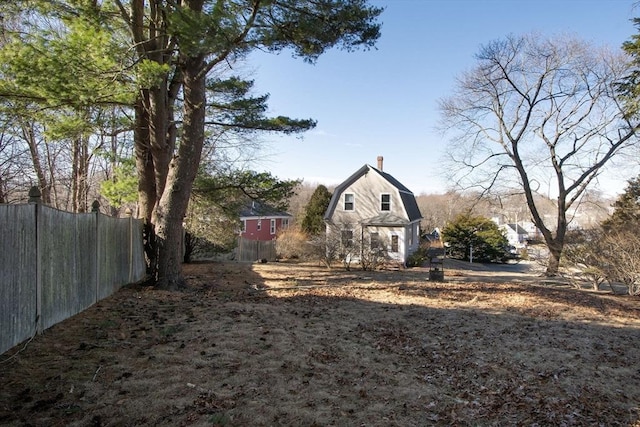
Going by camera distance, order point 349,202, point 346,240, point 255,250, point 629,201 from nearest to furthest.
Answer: point 346,240
point 629,201
point 255,250
point 349,202

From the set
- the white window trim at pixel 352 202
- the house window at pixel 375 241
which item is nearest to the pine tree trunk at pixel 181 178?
the house window at pixel 375 241

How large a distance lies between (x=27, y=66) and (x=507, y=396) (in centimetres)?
892

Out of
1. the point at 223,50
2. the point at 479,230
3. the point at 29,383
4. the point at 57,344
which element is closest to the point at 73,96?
the point at 223,50

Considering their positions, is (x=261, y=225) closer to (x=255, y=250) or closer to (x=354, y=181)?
(x=255, y=250)

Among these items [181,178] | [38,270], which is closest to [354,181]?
[181,178]

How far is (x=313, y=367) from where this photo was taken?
4.59 metres

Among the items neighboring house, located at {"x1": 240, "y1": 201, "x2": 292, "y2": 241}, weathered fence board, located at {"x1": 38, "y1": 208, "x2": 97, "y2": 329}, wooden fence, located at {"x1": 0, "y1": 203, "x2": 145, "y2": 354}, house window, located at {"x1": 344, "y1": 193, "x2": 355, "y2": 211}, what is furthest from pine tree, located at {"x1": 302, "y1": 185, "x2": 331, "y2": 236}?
weathered fence board, located at {"x1": 38, "y1": 208, "x2": 97, "y2": 329}

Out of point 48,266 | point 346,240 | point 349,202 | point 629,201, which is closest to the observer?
point 48,266

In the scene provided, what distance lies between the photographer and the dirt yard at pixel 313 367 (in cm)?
340

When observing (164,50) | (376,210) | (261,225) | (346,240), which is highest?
(164,50)

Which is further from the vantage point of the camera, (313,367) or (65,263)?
(65,263)

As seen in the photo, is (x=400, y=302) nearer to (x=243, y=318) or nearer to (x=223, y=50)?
(x=243, y=318)

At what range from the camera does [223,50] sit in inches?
290

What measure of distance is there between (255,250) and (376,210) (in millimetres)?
8012
